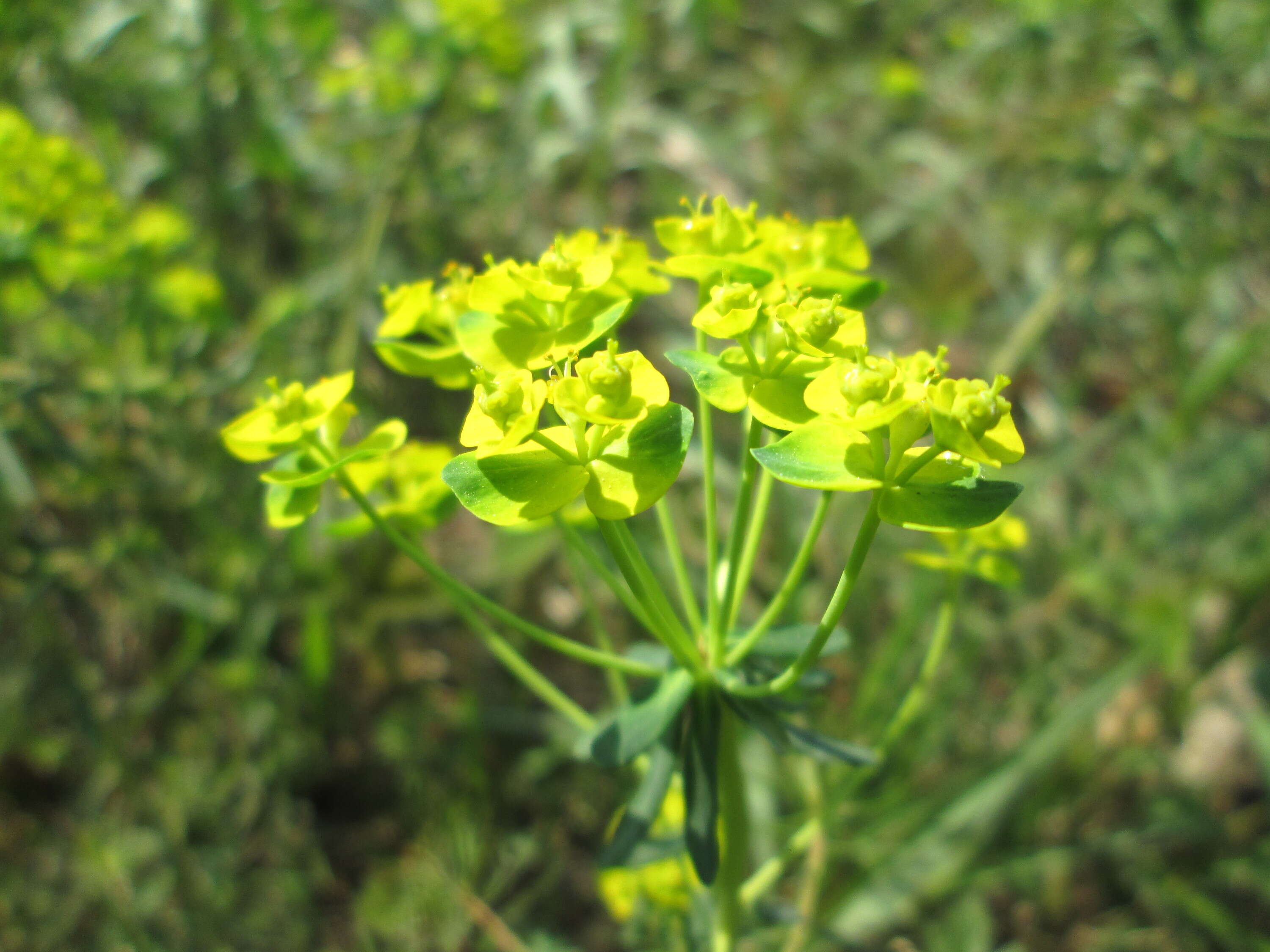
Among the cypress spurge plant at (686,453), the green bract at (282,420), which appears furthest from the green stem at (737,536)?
the green bract at (282,420)

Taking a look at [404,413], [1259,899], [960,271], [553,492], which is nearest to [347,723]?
[404,413]

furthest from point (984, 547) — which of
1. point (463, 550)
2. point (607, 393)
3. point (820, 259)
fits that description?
point (463, 550)

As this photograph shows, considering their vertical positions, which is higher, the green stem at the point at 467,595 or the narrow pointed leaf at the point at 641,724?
the green stem at the point at 467,595

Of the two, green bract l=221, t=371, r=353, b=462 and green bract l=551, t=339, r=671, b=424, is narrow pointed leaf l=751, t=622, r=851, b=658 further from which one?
green bract l=221, t=371, r=353, b=462

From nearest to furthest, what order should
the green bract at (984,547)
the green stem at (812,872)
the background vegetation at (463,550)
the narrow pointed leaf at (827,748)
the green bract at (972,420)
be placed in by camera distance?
the green bract at (972,420) < the narrow pointed leaf at (827,748) < the green bract at (984,547) < the green stem at (812,872) < the background vegetation at (463,550)

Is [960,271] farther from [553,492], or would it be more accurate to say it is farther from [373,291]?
[553,492]

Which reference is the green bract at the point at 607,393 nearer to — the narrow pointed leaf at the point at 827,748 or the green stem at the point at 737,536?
the green stem at the point at 737,536
